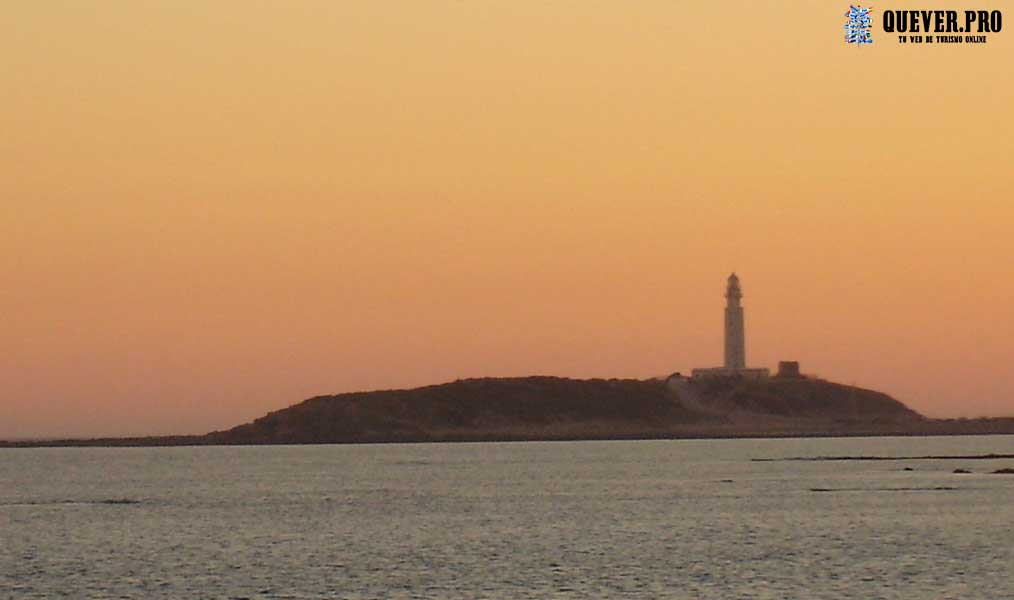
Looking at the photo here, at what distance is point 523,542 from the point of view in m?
91.2

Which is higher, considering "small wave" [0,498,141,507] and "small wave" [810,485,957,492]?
"small wave" [810,485,957,492]

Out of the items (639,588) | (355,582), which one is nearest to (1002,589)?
(639,588)

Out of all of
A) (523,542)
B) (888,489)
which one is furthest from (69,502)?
(888,489)

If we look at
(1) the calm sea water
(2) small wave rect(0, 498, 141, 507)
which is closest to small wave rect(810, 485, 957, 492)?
(1) the calm sea water

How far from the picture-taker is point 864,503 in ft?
402

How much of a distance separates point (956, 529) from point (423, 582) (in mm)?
38366

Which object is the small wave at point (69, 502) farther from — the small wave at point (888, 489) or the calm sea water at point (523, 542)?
the small wave at point (888, 489)

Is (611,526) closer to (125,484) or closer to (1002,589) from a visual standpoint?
(1002,589)

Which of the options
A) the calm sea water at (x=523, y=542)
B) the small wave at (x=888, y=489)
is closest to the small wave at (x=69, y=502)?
the calm sea water at (x=523, y=542)

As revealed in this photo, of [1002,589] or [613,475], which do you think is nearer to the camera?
[1002,589]

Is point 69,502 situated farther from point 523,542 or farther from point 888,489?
point 888,489

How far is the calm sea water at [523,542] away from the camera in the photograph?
69625 millimetres

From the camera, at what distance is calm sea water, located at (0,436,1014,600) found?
6962 cm

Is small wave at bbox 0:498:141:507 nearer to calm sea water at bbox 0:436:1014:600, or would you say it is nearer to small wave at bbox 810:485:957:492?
calm sea water at bbox 0:436:1014:600
